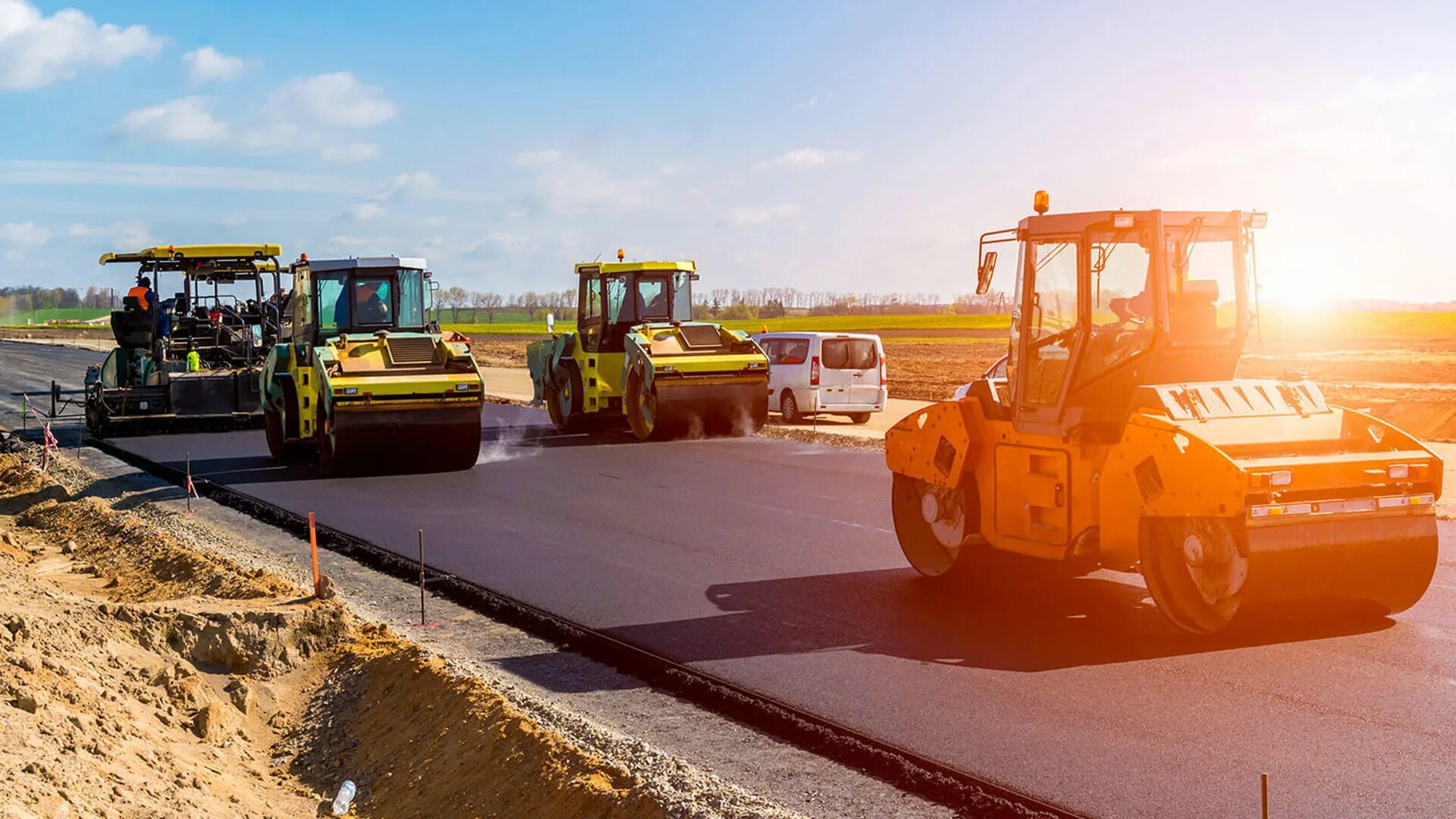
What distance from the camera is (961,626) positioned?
9.20m

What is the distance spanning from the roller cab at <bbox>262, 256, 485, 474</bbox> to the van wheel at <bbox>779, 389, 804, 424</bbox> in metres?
7.21

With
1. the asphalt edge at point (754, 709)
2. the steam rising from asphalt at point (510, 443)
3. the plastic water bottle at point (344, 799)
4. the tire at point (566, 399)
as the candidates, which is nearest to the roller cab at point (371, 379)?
the steam rising from asphalt at point (510, 443)

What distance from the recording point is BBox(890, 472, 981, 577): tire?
10164 mm

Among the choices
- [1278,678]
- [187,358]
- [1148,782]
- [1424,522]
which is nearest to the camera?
[1148,782]

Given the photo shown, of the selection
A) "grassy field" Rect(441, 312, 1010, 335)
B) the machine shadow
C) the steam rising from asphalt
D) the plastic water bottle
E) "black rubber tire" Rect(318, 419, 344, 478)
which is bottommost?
the plastic water bottle

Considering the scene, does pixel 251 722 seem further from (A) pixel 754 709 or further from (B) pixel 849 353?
(B) pixel 849 353

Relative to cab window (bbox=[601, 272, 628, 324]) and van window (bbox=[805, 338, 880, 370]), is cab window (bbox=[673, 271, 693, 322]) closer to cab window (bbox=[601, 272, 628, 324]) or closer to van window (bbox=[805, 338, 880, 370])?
cab window (bbox=[601, 272, 628, 324])

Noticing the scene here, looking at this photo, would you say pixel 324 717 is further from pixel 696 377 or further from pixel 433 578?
pixel 696 377

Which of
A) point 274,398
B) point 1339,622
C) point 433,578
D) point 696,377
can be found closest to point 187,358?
A: point 274,398

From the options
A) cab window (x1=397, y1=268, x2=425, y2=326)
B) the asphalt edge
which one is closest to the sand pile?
the asphalt edge

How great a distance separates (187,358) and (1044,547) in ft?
62.7

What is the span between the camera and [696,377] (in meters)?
21.4

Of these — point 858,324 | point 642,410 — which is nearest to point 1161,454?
point 642,410

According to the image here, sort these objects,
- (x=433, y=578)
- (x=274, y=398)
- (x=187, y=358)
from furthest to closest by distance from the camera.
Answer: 1. (x=187, y=358)
2. (x=274, y=398)
3. (x=433, y=578)
